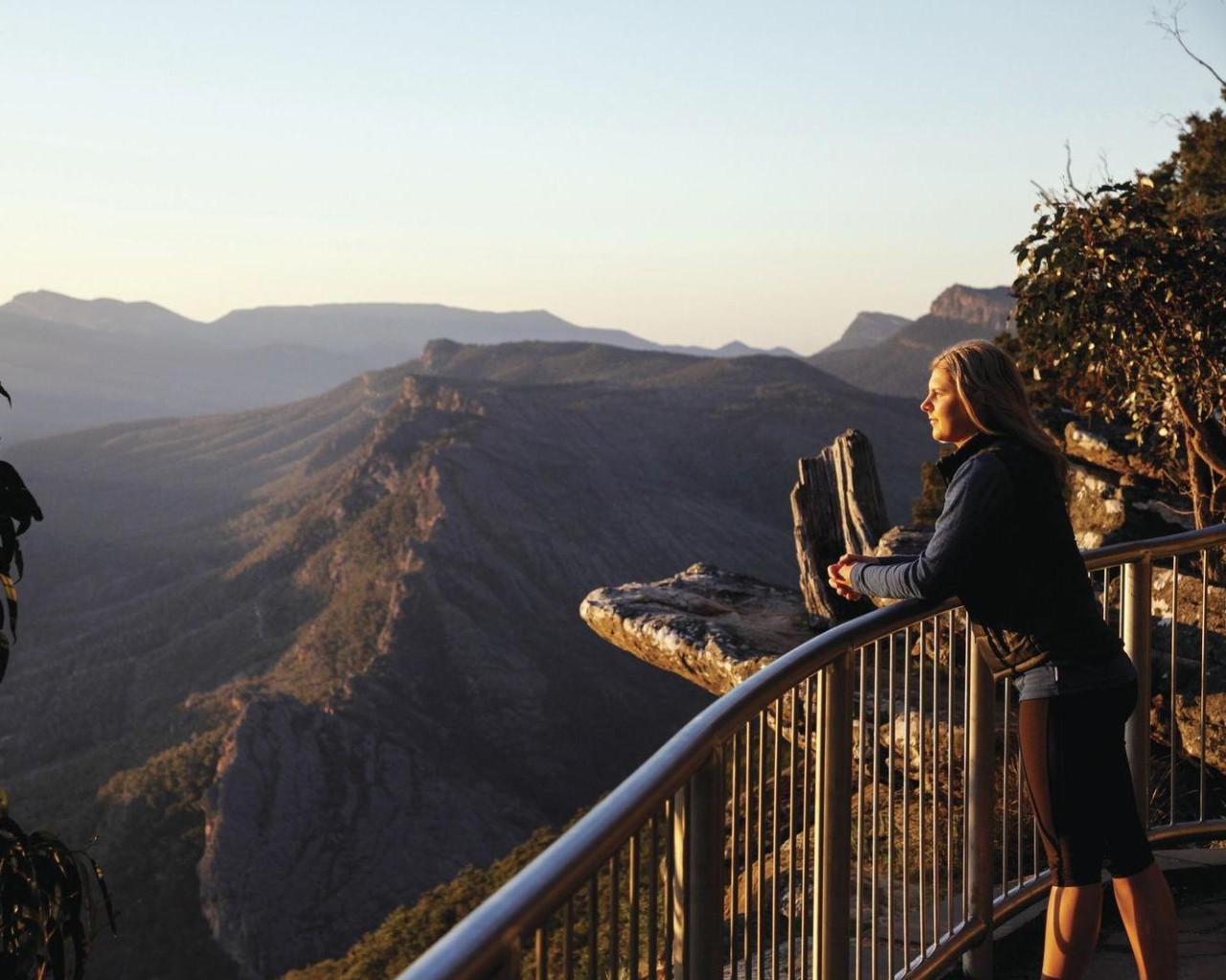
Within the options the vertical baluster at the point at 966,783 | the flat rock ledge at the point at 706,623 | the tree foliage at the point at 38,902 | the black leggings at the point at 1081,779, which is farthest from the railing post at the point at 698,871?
the flat rock ledge at the point at 706,623

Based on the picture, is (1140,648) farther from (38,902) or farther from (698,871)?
(38,902)

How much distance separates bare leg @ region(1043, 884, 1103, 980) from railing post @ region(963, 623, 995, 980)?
57 cm

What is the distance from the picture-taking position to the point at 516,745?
61.8 metres

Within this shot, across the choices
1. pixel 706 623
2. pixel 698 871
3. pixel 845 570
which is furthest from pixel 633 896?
pixel 706 623

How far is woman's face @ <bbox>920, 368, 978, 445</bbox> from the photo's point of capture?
A: 3.20 meters

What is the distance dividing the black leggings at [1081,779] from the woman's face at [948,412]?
66 cm

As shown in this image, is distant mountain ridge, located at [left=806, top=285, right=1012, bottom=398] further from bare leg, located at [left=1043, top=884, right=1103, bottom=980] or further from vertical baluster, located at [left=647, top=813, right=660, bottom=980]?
vertical baluster, located at [left=647, top=813, right=660, bottom=980]

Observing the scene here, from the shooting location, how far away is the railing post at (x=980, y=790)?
385cm

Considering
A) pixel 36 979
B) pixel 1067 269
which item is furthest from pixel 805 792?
pixel 1067 269

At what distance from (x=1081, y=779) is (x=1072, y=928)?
433 millimetres

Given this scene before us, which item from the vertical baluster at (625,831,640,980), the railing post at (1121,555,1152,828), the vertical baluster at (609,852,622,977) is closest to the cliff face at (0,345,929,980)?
the railing post at (1121,555,1152,828)

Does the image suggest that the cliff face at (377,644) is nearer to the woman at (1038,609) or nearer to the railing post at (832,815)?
the railing post at (832,815)

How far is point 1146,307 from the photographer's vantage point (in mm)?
10656

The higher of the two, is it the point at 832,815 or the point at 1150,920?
the point at 832,815
